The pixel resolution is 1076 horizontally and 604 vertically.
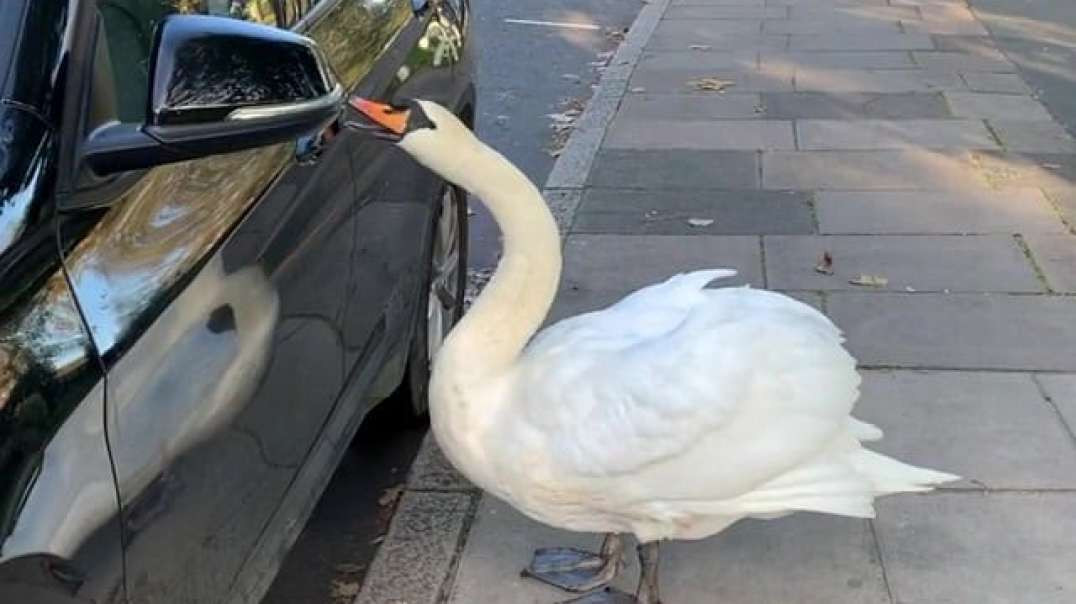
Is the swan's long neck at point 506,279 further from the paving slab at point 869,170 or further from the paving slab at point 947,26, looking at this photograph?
the paving slab at point 947,26

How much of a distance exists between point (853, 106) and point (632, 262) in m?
3.26

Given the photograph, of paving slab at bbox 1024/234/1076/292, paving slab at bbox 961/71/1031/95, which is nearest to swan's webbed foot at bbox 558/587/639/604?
paving slab at bbox 1024/234/1076/292

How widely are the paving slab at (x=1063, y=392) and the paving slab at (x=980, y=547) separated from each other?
1.85 feet

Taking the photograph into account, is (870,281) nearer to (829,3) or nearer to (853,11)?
(853,11)

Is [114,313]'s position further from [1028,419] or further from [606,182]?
[606,182]

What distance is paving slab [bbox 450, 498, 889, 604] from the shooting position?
3730mm

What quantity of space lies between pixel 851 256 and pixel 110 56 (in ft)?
13.9

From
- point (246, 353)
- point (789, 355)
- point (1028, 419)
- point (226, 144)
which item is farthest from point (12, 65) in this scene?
point (1028, 419)

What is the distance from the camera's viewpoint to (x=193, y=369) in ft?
7.77

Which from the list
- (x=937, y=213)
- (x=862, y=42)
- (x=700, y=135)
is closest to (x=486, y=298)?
(x=937, y=213)

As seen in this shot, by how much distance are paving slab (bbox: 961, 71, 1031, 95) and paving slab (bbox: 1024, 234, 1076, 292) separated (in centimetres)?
313

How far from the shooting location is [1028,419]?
4.60 m

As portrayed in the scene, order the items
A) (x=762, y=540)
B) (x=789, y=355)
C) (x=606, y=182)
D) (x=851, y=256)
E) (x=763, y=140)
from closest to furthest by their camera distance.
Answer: (x=789, y=355), (x=762, y=540), (x=851, y=256), (x=606, y=182), (x=763, y=140)

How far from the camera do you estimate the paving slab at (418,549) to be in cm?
385
